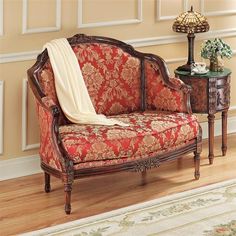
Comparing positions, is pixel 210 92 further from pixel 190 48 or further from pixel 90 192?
pixel 90 192

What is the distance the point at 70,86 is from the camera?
4.80 metres

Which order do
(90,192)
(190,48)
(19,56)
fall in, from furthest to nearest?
(190,48)
(19,56)
(90,192)

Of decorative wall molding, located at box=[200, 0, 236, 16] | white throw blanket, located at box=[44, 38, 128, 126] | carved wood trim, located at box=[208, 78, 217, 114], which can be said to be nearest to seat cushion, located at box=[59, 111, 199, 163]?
white throw blanket, located at box=[44, 38, 128, 126]

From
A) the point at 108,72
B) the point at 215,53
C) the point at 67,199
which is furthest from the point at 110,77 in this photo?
the point at 67,199

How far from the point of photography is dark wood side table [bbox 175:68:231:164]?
5.31 m

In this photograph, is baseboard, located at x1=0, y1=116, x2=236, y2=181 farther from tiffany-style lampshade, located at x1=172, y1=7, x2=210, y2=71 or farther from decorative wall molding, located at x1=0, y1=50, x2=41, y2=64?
tiffany-style lampshade, located at x1=172, y1=7, x2=210, y2=71

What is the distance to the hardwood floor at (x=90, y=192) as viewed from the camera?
14.2 ft

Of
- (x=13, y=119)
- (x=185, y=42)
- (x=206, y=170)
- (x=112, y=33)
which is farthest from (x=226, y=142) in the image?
(x=13, y=119)

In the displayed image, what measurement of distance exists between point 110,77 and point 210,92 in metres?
0.78

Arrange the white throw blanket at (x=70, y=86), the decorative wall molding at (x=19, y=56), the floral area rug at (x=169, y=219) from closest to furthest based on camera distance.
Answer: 1. the floral area rug at (x=169, y=219)
2. the white throw blanket at (x=70, y=86)
3. the decorative wall molding at (x=19, y=56)

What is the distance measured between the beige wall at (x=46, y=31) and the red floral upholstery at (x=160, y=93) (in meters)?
0.44

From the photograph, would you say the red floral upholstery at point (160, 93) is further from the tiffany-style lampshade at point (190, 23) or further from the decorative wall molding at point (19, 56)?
the decorative wall molding at point (19, 56)

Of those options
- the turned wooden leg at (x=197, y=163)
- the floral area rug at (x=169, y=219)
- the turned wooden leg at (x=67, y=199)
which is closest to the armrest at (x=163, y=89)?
the turned wooden leg at (x=197, y=163)

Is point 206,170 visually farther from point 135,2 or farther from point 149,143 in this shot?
point 135,2
